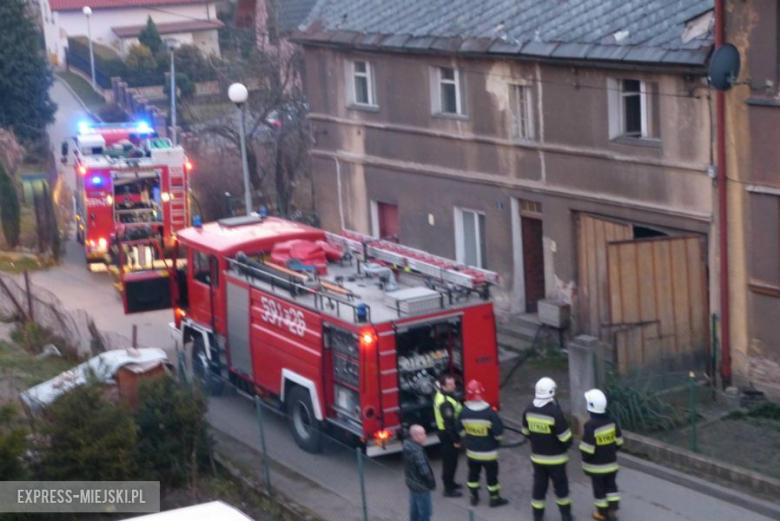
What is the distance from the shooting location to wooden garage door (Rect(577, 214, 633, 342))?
672 inches

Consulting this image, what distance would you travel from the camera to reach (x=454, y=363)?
546 inches

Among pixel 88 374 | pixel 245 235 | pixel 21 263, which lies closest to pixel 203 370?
pixel 245 235

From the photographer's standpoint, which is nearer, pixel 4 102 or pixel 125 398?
pixel 125 398

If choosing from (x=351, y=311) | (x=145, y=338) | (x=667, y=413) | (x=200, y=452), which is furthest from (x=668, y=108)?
(x=145, y=338)

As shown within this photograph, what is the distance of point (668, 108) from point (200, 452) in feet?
26.2

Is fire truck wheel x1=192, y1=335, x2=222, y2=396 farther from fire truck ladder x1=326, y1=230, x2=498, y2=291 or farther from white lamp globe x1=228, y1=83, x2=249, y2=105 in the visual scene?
white lamp globe x1=228, y1=83, x2=249, y2=105

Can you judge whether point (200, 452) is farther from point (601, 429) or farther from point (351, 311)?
point (601, 429)

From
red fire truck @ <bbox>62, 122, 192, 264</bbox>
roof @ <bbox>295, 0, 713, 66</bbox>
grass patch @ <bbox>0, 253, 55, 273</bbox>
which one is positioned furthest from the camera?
grass patch @ <bbox>0, 253, 55, 273</bbox>

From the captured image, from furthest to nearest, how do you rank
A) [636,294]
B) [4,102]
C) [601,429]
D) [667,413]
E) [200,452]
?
[4,102] < [636,294] < [667,413] < [200,452] < [601,429]

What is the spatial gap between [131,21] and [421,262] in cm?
4834

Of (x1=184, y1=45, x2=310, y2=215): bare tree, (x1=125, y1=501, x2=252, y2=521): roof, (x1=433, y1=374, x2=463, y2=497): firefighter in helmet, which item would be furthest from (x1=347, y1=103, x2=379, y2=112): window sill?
(x1=125, y1=501, x2=252, y2=521): roof

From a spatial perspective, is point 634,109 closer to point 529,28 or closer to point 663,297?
point 529,28

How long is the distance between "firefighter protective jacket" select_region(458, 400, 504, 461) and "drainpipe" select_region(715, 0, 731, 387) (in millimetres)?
4835

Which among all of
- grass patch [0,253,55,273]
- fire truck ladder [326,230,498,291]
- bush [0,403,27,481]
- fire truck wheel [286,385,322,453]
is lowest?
fire truck wheel [286,385,322,453]
